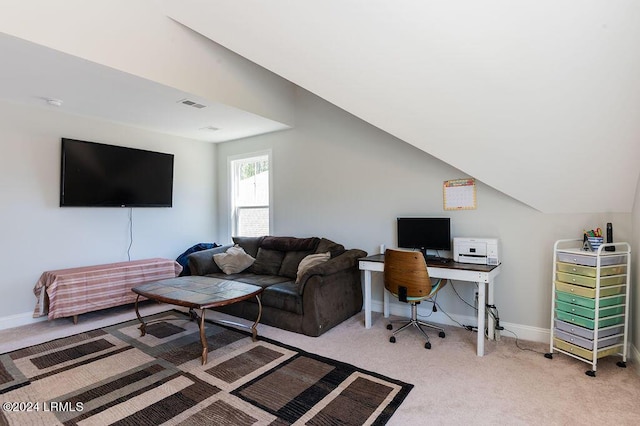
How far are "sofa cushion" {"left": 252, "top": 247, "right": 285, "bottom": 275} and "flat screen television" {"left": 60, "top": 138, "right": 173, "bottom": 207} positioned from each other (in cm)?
164

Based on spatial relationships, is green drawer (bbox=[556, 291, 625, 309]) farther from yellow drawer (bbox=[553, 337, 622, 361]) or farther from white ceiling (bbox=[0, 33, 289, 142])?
white ceiling (bbox=[0, 33, 289, 142])

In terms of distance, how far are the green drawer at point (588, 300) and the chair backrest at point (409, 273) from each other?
1039 mm

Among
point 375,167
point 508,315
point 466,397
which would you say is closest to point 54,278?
point 375,167

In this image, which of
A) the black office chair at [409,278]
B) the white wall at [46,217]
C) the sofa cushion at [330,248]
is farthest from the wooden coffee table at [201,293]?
the white wall at [46,217]

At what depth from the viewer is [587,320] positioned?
244 centimetres

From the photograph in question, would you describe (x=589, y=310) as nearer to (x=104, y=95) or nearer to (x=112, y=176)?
(x=104, y=95)

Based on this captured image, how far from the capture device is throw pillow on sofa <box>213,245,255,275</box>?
423cm

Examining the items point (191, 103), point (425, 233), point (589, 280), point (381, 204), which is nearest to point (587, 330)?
point (589, 280)

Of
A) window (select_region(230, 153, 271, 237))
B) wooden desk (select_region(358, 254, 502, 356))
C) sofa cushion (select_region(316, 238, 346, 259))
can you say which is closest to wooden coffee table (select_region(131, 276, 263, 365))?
sofa cushion (select_region(316, 238, 346, 259))

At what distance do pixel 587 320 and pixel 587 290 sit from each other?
0.75ft

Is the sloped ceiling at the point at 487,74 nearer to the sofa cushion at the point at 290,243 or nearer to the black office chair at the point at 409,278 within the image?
the black office chair at the point at 409,278

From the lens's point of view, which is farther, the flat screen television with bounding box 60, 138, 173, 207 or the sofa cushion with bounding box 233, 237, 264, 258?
the sofa cushion with bounding box 233, 237, 264, 258

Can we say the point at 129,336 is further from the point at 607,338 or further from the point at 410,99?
the point at 607,338

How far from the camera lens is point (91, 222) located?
407 centimetres
